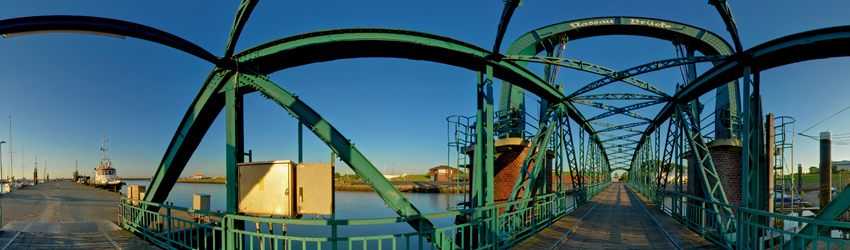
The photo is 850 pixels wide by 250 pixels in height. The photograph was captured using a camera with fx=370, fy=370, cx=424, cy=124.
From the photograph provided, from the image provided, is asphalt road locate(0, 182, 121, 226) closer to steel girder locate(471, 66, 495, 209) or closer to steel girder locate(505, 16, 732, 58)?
steel girder locate(471, 66, 495, 209)

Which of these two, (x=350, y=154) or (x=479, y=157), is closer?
(x=350, y=154)

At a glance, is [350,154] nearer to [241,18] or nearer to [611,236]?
[241,18]

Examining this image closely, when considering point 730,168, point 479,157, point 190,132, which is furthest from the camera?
point 730,168

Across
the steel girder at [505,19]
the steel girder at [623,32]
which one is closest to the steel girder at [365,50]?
the steel girder at [505,19]

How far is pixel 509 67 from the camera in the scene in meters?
7.92

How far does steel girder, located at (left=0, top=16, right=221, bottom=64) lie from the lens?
5027 millimetres

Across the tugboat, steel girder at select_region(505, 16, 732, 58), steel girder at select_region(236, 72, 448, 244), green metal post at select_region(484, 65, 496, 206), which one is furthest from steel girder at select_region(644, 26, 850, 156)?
the tugboat

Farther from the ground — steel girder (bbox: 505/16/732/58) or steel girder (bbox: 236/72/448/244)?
steel girder (bbox: 505/16/732/58)

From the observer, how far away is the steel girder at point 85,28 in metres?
5.03

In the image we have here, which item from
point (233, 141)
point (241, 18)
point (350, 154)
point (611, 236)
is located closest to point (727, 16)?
point (611, 236)

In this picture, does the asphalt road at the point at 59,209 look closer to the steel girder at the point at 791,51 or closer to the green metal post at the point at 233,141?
the green metal post at the point at 233,141

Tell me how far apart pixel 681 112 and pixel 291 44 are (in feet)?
37.6

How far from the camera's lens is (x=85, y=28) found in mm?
5355

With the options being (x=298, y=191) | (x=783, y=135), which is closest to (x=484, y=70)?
(x=298, y=191)
